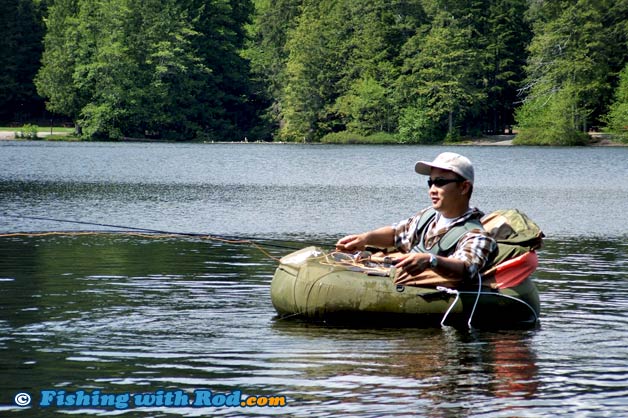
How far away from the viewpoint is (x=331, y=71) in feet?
325

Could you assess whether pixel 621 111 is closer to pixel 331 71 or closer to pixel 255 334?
pixel 331 71

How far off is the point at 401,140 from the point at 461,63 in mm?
7896

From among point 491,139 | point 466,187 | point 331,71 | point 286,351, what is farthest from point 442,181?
point 331,71

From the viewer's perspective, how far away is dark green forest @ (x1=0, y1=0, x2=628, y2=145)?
84750 mm

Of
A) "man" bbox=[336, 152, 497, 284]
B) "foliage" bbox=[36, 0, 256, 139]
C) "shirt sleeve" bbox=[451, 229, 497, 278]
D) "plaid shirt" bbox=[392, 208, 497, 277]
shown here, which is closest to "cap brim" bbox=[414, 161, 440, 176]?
"man" bbox=[336, 152, 497, 284]

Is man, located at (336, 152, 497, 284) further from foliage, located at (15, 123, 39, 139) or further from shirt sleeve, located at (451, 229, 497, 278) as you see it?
foliage, located at (15, 123, 39, 139)

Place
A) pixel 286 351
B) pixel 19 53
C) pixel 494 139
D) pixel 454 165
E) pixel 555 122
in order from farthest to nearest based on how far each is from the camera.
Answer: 1. pixel 19 53
2. pixel 494 139
3. pixel 555 122
4. pixel 454 165
5. pixel 286 351

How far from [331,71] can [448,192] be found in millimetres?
89391

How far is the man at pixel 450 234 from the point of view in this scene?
10.3 meters

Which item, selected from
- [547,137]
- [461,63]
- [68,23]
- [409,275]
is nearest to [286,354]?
[409,275]

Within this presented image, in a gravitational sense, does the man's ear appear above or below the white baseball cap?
below

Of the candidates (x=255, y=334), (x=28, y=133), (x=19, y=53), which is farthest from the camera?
(x=19, y=53)

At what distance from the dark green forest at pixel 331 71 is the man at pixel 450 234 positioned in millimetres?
73843

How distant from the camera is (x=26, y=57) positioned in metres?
101
